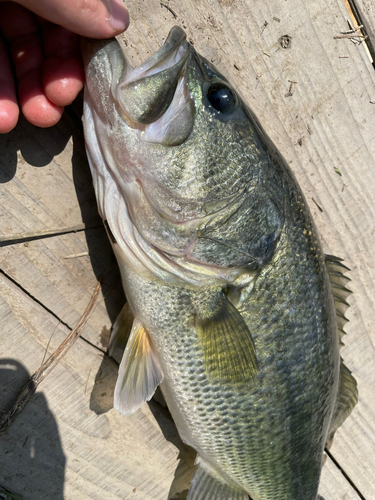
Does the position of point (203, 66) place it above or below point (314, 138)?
above

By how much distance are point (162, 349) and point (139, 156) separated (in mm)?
655

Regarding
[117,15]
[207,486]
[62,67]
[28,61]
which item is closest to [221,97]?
[117,15]

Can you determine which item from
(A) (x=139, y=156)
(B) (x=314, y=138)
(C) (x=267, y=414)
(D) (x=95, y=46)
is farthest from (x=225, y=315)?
(B) (x=314, y=138)

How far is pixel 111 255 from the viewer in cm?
152

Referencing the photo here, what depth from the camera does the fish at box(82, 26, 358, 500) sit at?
111cm

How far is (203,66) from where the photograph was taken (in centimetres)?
117

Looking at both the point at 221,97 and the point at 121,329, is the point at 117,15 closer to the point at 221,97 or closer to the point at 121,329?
the point at 221,97

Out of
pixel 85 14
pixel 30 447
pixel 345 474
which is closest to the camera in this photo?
pixel 85 14

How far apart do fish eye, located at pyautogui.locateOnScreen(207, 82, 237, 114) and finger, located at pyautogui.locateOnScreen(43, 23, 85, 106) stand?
392mm

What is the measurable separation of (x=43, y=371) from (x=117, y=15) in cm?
121

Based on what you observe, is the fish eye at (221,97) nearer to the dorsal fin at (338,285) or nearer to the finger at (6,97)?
the finger at (6,97)

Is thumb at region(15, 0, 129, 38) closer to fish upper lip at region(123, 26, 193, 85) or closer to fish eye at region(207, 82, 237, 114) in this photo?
fish upper lip at region(123, 26, 193, 85)

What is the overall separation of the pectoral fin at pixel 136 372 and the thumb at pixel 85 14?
2.96 ft

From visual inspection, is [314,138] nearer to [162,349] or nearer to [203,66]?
[203,66]
